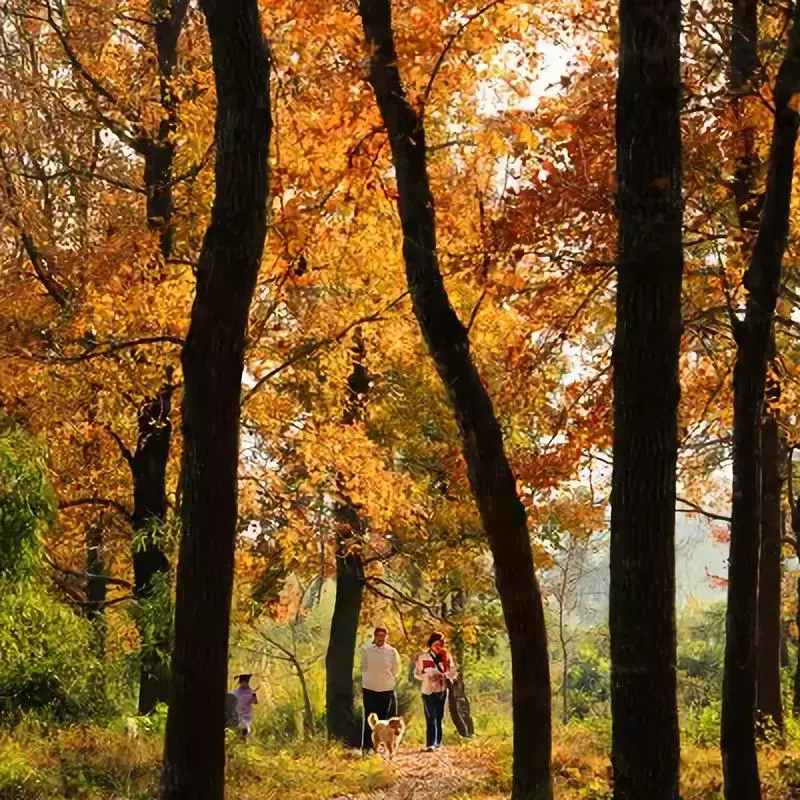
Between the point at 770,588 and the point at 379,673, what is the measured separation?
5334mm

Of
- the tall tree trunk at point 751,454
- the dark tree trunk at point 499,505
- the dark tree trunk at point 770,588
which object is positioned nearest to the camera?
the tall tree trunk at point 751,454

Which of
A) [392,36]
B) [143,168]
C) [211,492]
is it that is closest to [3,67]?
[143,168]

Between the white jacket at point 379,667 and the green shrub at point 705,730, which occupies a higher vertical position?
the white jacket at point 379,667

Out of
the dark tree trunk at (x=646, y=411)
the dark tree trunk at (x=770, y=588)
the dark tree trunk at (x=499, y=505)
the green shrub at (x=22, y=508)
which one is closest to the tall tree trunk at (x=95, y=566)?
the green shrub at (x=22, y=508)

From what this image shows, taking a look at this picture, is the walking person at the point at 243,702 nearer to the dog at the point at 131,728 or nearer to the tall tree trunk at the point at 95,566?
the tall tree trunk at the point at 95,566

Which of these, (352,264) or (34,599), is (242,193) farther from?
(352,264)

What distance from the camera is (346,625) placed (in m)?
20.8

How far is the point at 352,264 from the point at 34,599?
5.65 m

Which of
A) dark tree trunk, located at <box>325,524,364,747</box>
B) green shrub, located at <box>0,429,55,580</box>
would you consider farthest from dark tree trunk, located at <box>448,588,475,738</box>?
green shrub, located at <box>0,429,55,580</box>

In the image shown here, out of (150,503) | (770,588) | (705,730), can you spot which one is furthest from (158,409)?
(705,730)

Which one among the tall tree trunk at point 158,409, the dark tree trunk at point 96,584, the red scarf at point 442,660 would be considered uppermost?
the tall tree trunk at point 158,409

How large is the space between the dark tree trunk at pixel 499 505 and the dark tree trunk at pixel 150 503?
5996 mm

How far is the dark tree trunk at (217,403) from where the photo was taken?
6.82 metres

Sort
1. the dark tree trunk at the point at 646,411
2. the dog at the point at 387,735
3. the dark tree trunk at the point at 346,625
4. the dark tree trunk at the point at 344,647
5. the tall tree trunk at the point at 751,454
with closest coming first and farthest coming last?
the dark tree trunk at the point at 646,411 < the tall tree trunk at the point at 751,454 < the dog at the point at 387,735 < the dark tree trunk at the point at 346,625 < the dark tree trunk at the point at 344,647
